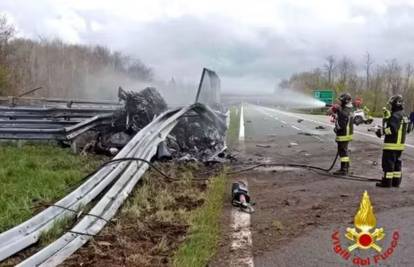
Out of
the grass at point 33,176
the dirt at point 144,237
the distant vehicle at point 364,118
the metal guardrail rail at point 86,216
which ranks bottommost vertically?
the dirt at point 144,237

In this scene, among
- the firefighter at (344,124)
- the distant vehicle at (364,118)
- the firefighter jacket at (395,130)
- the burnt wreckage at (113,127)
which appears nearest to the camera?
the firefighter jacket at (395,130)

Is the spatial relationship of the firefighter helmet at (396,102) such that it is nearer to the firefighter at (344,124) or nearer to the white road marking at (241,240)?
the firefighter at (344,124)

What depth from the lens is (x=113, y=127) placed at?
9.86 meters

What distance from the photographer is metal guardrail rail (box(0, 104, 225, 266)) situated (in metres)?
3.79

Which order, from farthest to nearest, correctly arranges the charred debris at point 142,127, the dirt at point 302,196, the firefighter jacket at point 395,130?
1. the charred debris at point 142,127
2. the firefighter jacket at point 395,130
3. the dirt at point 302,196

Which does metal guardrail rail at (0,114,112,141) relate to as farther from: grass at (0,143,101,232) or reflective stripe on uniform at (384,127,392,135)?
reflective stripe on uniform at (384,127,392,135)

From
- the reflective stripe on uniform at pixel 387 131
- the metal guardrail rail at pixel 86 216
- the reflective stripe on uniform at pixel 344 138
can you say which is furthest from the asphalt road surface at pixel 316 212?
the metal guardrail rail at pixel 86 216

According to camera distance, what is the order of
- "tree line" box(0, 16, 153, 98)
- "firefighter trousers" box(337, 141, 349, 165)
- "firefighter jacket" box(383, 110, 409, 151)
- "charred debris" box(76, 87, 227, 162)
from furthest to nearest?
1. "tree line" box(0, 16, 153, 98)
2. "charred debris" box(76, 87, 227, 162)
3. "firefighter trousers" box(337, 141, 349, 165)
4. "firefighter jacket" box(383, 110, 409, 151)

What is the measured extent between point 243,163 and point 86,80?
54.6 metres

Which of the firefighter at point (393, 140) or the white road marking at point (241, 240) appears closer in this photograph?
the white road marking at point (241, 240)

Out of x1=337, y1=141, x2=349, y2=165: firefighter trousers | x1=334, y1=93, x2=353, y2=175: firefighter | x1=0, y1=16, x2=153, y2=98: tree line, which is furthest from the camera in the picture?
x1=0, y1=16, x2=153, y2=98: tree line

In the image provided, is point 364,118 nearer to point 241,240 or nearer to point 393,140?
point 393,140

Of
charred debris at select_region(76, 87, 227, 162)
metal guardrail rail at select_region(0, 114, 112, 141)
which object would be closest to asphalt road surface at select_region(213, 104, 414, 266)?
charred debris at select_region(76, 87, 227, 162)

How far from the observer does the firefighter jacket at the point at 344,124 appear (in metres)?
9.00
